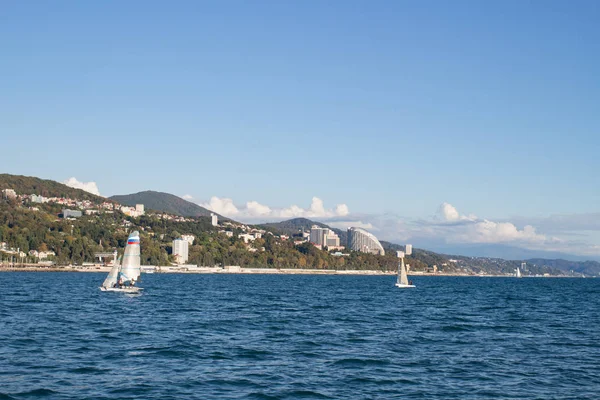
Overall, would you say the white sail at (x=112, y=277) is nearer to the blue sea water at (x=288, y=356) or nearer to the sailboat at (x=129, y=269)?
the sailboat at (x=129, y=269)

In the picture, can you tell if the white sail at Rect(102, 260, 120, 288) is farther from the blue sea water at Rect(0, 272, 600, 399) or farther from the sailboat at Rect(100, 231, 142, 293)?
the blue sea water at Rect(0, 272, 600, 399)

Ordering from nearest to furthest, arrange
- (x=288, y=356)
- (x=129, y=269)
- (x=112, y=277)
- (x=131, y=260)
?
1. (x=288, y=356)
2. (x=131, y=260)
3. (x=129, y=269)
4. (x=112, y=277)

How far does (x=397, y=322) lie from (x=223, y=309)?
65.2 feet

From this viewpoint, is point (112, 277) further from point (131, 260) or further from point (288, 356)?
point (288, 356)

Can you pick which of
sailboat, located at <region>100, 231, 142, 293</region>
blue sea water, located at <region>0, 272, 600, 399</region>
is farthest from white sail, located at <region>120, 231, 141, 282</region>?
blue sea water, located at <region>0, 272, 600, 399</region>

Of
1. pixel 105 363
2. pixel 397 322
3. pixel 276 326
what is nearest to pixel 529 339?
pixel 397 322

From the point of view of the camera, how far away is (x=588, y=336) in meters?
53.4

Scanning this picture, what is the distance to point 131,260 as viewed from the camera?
320 ft

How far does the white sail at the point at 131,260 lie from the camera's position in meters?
97.4

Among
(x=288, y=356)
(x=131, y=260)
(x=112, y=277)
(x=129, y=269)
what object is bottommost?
(x=288, y=356)

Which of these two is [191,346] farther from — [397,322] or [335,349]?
[397,322]

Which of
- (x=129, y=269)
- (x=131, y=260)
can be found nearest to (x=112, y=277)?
(x=129, y=269)

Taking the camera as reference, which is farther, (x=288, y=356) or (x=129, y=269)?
(x=129, y=269)

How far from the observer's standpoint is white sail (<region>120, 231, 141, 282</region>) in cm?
9744
